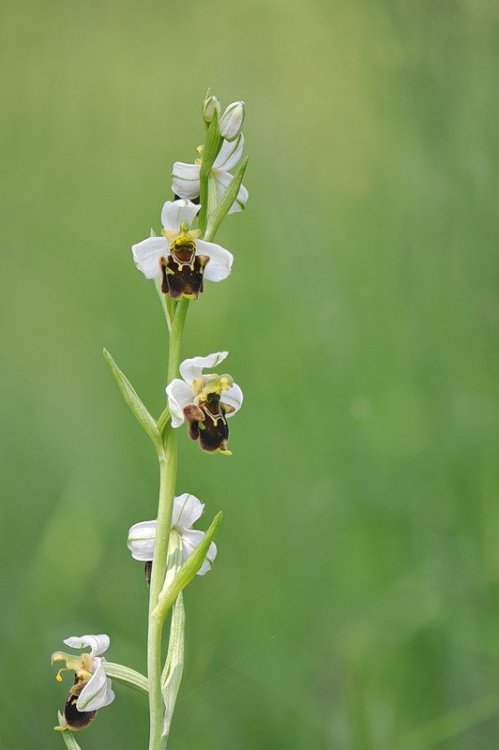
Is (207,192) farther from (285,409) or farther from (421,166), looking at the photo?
(421,166)

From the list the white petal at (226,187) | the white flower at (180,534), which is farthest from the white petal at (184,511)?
the white petal at (226,187)

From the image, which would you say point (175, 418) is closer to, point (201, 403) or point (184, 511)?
point (201, 403)

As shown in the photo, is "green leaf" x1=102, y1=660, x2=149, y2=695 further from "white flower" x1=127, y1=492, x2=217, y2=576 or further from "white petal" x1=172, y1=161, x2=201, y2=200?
"white petal" x1=172, y1=161, x2=201, y2=200

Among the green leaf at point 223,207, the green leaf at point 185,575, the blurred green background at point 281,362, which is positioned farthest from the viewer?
the blurred green background at point 281,362

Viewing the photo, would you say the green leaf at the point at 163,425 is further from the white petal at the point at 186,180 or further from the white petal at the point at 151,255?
the white petal at the point at 186,180

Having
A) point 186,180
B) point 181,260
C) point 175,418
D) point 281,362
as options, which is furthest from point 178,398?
point 281,362

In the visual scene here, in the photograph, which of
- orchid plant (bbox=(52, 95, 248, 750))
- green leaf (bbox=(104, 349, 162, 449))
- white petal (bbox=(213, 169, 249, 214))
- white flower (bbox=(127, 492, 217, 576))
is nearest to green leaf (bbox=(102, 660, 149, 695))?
orchid plant (bbox=(52, 95, 248, 750))

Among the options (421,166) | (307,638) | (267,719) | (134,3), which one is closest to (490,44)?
(421,166)
